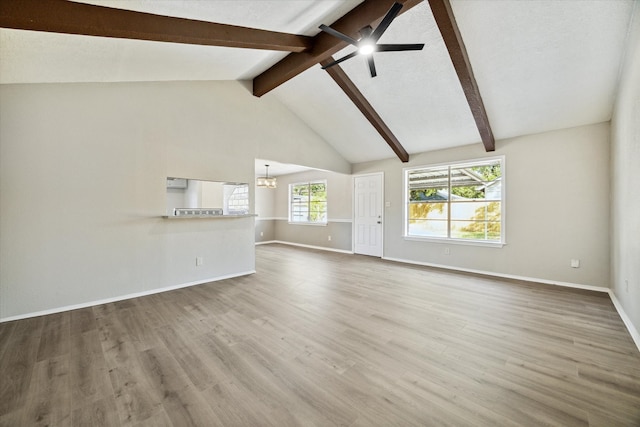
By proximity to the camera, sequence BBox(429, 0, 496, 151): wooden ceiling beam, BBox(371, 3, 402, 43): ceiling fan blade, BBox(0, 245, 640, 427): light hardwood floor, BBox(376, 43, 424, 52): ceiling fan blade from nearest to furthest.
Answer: BBox(0, 245, 640, 427): light hardwood floor
BBox(371, 3, 402, 43): ceiling fan blade
BBox(376, 43, 424, 52): ceiling fan blade
BBox(429, 0, 496, 151): wooden ceiling beam

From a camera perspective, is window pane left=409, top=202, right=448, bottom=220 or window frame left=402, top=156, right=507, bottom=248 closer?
window frame left=402, top=156, right=507, bottom=248

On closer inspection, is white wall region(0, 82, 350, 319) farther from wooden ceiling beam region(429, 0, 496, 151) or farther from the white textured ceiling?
wooden ceiling beam region(429, 0, 496, 151)

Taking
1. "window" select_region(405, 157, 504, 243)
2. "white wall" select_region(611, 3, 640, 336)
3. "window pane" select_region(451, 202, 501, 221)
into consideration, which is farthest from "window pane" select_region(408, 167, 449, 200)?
"white wall" select_region(611, 3, 640, 336)

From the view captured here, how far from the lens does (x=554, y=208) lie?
4.18 metres

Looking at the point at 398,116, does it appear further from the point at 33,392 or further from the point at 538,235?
the point at 33,392

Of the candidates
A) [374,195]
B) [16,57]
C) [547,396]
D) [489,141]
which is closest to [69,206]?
[16,57]

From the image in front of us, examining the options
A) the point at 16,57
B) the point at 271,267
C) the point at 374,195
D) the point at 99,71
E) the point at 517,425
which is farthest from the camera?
the point at 374,195

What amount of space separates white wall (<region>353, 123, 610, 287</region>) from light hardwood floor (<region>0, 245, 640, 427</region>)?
28.2 inches

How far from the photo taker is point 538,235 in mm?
4324

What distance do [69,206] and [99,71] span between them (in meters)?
1.60

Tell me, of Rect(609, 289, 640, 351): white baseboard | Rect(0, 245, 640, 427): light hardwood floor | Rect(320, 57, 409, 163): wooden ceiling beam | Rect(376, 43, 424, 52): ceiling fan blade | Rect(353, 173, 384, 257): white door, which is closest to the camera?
Rect(0, 245, 640, 427): light hardwood floor

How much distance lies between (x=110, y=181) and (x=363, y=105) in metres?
3.96

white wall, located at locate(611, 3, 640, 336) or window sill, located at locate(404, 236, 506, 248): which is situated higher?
white wall, located at locate(611, 3, 640, 336)

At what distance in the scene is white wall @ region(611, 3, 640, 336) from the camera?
93.8 inches
